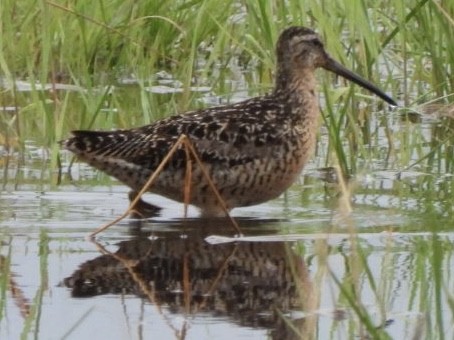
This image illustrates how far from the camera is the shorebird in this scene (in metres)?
7.34

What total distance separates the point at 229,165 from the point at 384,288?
7.97ft

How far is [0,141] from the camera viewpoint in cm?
858

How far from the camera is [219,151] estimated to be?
24.5 feet

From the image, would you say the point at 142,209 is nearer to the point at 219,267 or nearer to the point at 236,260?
the point at 236,260

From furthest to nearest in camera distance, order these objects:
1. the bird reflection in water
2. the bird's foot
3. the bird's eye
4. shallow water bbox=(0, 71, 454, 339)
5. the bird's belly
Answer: the bird's eye < the bird's belly < the bird's foot < the bird reflection in water < shallow water bbox=(0, 71, 454, 339)

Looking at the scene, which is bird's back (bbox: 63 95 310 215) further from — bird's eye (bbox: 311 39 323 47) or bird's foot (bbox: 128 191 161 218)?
bird's eye (bbox: 311 39 323 47)

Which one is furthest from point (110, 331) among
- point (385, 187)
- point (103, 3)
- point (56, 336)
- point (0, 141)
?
point (103, 3)

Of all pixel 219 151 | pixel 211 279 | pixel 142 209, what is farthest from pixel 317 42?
pixel 211 279

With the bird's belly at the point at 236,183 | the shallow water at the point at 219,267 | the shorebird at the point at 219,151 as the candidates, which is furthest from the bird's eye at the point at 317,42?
the bird's belly at the point at 236,183

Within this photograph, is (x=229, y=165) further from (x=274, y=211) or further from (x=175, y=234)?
(x=175, y=234)

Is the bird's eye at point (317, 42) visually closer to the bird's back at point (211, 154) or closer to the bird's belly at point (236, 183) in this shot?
the bird's back at point (211, 154)

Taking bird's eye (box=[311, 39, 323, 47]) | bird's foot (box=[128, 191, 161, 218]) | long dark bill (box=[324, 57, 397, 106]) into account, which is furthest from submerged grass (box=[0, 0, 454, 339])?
bird's foot (box=[128, 191, 161, 218])

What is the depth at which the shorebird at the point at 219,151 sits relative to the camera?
7344 mm

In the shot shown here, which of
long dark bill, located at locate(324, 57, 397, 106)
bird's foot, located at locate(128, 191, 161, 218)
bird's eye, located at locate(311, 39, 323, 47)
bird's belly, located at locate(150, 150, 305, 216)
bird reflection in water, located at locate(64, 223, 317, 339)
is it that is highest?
bird's eye, located at locate(311, 39, 323, 47)
